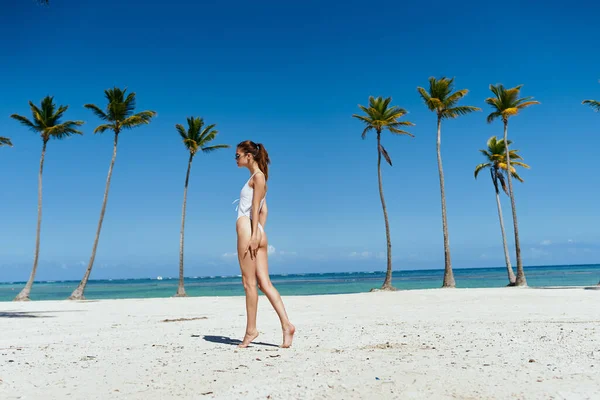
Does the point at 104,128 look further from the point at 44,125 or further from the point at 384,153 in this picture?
the point at 384,153

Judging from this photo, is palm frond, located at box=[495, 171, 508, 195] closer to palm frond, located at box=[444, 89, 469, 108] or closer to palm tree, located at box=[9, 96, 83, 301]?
palm frond, located at box=[444, 89, 469, 108]

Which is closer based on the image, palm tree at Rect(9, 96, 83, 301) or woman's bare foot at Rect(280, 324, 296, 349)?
woman's bare foot at Rect(280, 324, 296, 349)

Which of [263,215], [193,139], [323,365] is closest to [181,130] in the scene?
[193,139]

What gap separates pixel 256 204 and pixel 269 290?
1.01 meters

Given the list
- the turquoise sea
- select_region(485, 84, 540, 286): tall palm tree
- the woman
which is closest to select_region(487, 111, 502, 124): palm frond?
select_region(485, 84, 540, 286): tall palm tree

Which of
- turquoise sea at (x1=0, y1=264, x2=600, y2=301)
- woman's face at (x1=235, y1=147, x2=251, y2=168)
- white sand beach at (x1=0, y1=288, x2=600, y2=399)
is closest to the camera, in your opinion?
white sand beach at (x1=0, y1=288, x2=600, y2=399)

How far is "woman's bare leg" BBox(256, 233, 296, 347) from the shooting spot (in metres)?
5.50

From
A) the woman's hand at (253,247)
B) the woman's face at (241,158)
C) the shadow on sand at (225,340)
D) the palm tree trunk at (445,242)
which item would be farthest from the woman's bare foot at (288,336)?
the palm tree trunk at (445,242)

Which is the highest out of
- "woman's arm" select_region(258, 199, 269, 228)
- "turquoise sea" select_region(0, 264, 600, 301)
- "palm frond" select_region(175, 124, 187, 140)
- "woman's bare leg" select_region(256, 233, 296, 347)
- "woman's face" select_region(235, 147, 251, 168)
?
"palm frond" select_region(175, 124, 187, 140)

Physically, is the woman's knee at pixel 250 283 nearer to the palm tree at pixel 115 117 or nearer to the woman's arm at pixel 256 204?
the woman's arm at pixel 256 204

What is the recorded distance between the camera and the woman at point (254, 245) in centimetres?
550

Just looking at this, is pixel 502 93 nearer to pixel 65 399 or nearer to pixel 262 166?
pixel 262 166

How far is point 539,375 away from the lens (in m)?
3.82

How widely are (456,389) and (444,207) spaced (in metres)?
24.5
